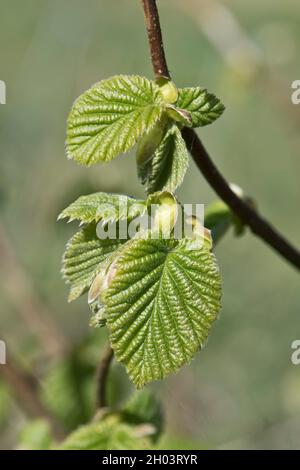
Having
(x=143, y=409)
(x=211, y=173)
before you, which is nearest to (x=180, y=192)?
(x=143, y=409)

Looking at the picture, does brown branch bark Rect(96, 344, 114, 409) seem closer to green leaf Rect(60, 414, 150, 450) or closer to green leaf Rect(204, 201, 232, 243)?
green leaf Rect(60, 414, 150, 450)

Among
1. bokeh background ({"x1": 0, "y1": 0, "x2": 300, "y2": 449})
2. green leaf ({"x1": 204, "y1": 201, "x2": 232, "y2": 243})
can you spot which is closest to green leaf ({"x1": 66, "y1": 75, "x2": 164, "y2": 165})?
green leaf ({"x1": 204, "y1": 201, "x2": 232, "y2": 243})

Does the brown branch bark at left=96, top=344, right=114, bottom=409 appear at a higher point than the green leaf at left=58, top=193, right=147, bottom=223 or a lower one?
lower

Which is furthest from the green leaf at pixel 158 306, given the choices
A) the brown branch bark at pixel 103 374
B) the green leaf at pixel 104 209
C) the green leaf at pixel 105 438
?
the green leaf at pixel 105 438
